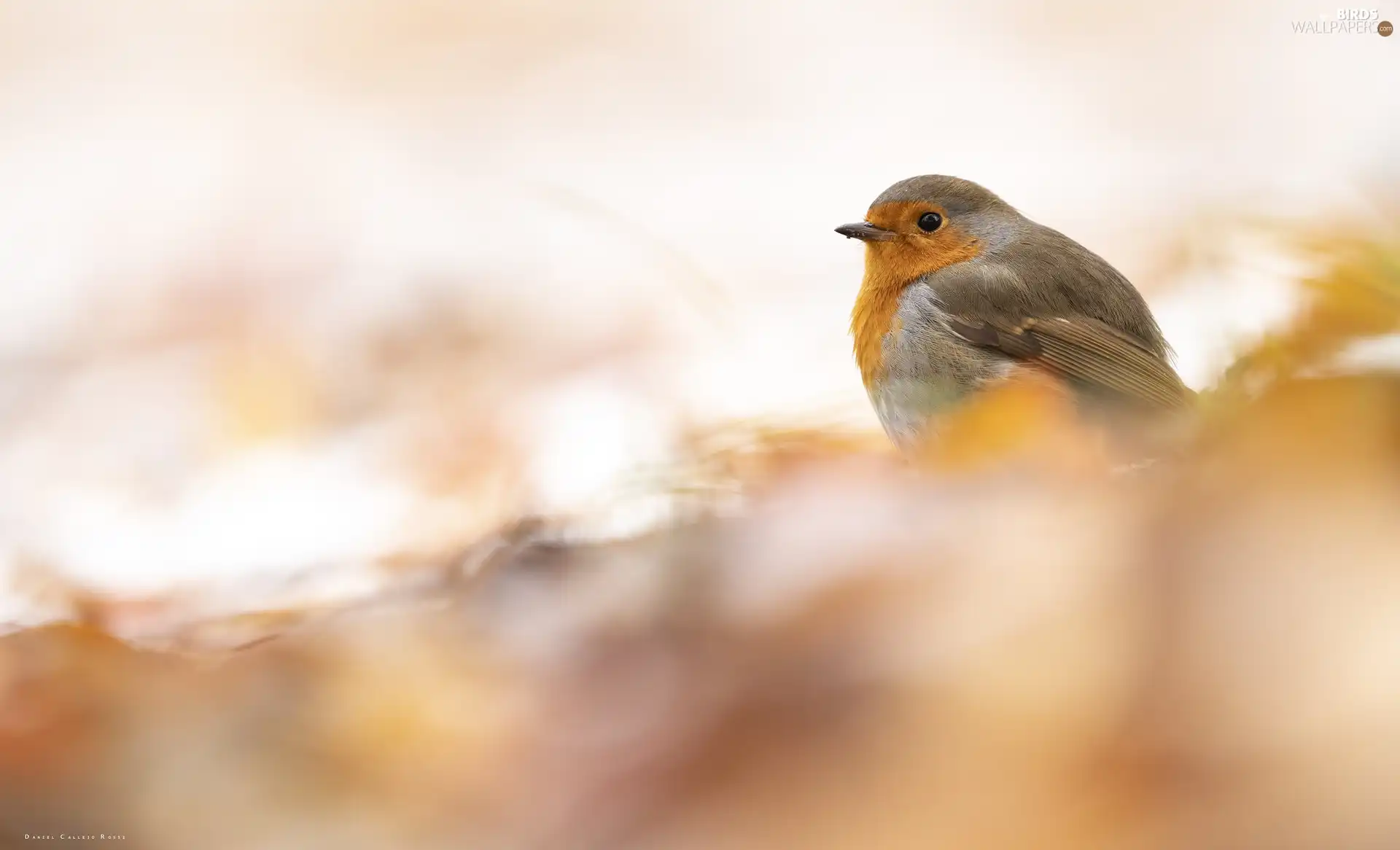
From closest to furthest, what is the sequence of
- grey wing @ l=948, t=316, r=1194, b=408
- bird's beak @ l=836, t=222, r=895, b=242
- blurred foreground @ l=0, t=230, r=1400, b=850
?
blurred foreground @ l=0, t=230, r=1400, b=850, grey wing @ l=948, t=316, r=1194, b=408, bird's beak @ l=836, t=222, r=895, b=242

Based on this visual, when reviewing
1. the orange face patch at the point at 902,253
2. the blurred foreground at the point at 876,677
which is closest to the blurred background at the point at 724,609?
the blurred foreground at the point at 876,677

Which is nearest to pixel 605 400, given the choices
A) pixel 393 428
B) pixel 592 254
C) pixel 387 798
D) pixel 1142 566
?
pixel 393 428

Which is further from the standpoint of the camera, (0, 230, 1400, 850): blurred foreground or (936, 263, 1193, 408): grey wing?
(936, 263, 1193, 408): grey wing

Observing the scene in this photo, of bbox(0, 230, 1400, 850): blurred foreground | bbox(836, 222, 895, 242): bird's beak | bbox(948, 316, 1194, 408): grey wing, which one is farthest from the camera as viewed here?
bbox(836, 222, 895, 242): bird's beak

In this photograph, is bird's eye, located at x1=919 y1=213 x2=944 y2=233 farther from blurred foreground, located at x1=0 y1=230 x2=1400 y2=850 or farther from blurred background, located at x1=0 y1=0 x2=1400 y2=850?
blurred foreground, located at x1=0 y1=230 x2=1400 y2=850

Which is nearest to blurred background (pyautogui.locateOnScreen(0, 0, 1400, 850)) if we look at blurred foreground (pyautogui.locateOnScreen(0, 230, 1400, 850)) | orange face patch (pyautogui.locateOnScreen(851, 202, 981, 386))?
blurred foreground (pyautogui.locateOnScreen(0, 230, 1400, 850))

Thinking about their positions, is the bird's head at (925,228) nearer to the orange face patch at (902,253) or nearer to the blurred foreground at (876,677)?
the orange face patch at (902,253)

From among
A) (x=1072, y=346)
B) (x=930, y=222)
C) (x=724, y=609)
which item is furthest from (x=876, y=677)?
(x=930, y=222)

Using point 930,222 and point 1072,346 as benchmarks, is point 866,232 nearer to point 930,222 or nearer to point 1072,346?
point 930,222
